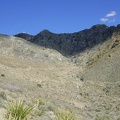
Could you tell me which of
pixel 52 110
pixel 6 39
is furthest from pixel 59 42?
pixel 52 110

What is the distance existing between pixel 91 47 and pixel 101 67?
36.2 meters

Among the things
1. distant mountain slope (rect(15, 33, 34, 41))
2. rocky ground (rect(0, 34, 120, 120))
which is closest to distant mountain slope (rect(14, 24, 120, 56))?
distant mountain slope (rect(15, 33, 34, 41))

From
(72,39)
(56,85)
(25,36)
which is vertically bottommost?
(56,85)

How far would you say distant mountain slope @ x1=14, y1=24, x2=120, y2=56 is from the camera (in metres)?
96.7

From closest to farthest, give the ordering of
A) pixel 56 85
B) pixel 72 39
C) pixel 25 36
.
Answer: pixel 56 85 → pixel 72 39 → pixel 25 36

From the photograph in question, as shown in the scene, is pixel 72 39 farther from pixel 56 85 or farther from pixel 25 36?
pixel 56 85

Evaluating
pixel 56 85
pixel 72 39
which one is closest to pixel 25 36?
pixel 72 39

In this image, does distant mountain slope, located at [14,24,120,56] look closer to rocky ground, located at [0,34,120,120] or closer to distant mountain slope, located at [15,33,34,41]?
distant mountain slope, located at [15,33,34,41]

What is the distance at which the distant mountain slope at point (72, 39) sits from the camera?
96.7 metres

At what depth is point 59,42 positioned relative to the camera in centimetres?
10231

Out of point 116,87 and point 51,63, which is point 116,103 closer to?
point 116,87

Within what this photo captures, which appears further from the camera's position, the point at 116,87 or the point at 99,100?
the point at 116,87

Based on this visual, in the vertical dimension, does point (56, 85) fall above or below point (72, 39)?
below

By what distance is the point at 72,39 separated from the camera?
102938mm
